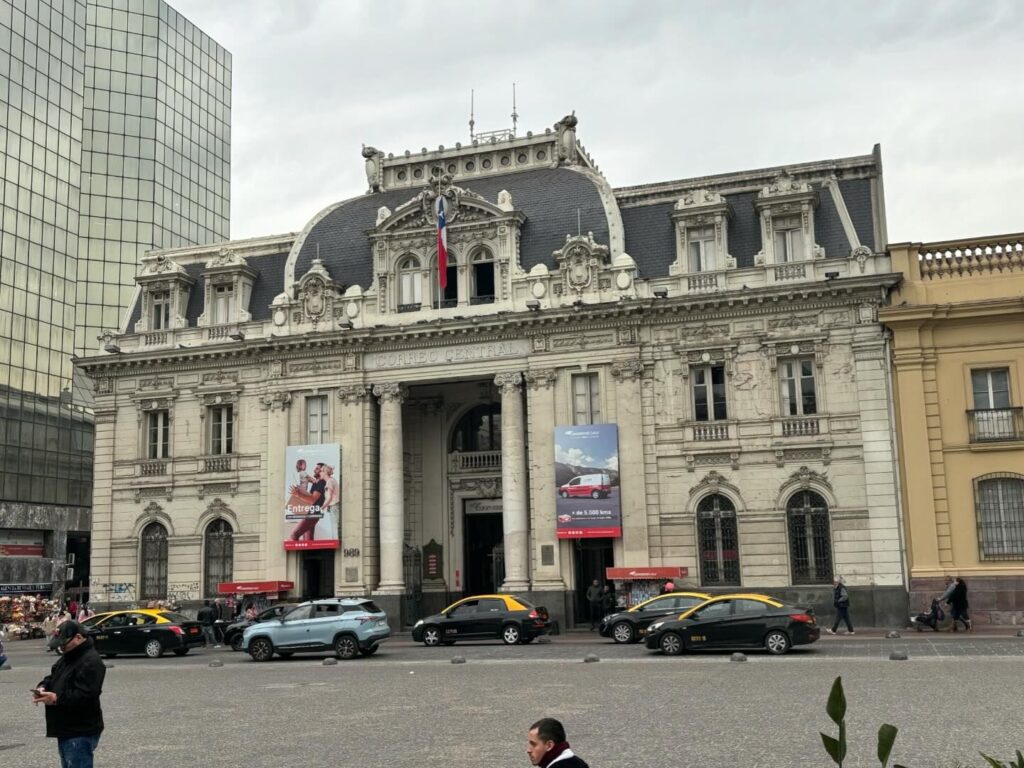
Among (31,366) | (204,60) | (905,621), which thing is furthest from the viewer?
(204,60)

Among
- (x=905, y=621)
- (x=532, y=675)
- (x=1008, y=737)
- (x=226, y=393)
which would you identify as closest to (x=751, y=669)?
(x=532, y=675)

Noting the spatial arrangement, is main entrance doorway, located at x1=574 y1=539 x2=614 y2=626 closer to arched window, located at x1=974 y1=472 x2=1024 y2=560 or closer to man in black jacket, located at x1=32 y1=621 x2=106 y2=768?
arched window, located at x1=974 y1=472 x2=1024 y2=560

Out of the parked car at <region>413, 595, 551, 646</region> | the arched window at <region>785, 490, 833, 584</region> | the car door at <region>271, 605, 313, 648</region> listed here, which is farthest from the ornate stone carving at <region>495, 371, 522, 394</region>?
the car door at <region>271, 605, 313, 648</region>

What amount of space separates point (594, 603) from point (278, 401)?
14.3 meters

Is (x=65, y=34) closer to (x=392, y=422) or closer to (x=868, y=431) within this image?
(x=392, y=422)

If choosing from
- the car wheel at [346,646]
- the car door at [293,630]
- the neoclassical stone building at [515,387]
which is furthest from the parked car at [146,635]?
the neoclassical stone building at [515,387]

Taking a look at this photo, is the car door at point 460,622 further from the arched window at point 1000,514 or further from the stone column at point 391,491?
the arched window at point 1000,514

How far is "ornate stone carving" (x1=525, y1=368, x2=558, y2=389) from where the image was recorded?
37.2 metres

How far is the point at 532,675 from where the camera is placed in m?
20.7

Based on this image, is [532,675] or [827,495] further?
[827,495]

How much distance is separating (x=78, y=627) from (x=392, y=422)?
29382 millimetres

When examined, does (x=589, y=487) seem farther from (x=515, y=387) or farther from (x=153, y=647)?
(x=153, y=647)

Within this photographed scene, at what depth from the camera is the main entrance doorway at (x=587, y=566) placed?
36469 mm

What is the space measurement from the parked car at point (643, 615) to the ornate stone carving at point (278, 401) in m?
16.5
